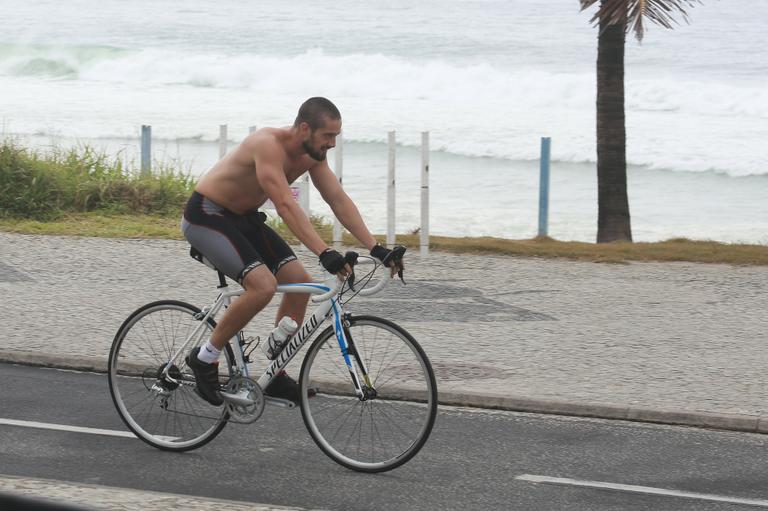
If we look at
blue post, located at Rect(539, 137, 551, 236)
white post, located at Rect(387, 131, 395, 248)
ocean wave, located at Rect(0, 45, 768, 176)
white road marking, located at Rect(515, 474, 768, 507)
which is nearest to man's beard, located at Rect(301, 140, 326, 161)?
white road marking, located at Rect(515, 474, 768, 507)

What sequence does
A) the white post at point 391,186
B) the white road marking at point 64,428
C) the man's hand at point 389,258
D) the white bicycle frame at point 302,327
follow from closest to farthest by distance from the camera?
1. the man's hand at point 389,258
2. the white bicycle frame at point 302,327
3. the white road marking at point 64,428
4. the white post at point 391,186

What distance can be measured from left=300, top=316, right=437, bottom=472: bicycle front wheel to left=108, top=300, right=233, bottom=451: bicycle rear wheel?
0.47 meters

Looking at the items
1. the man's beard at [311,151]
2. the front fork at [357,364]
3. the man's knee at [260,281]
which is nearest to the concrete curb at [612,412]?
the front fork at [357,364]

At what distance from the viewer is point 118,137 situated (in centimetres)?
3700

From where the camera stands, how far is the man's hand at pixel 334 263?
5.52 metres

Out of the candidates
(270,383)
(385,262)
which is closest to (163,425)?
(270,383)

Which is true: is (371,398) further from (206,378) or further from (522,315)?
(522,315)

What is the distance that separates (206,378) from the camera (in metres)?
6.01

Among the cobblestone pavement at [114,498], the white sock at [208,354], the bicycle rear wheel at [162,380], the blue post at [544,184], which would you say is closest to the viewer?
the cobblestone pavement at [114,498]

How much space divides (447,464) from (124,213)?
965cm

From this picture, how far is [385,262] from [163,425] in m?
1.53

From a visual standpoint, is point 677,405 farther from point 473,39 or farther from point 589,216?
point 473,39

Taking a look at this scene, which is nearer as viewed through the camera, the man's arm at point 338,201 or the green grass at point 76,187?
the man's arm at point 338,201

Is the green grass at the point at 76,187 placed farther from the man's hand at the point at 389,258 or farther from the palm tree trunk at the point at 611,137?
the man's hand at the point at 389,258
